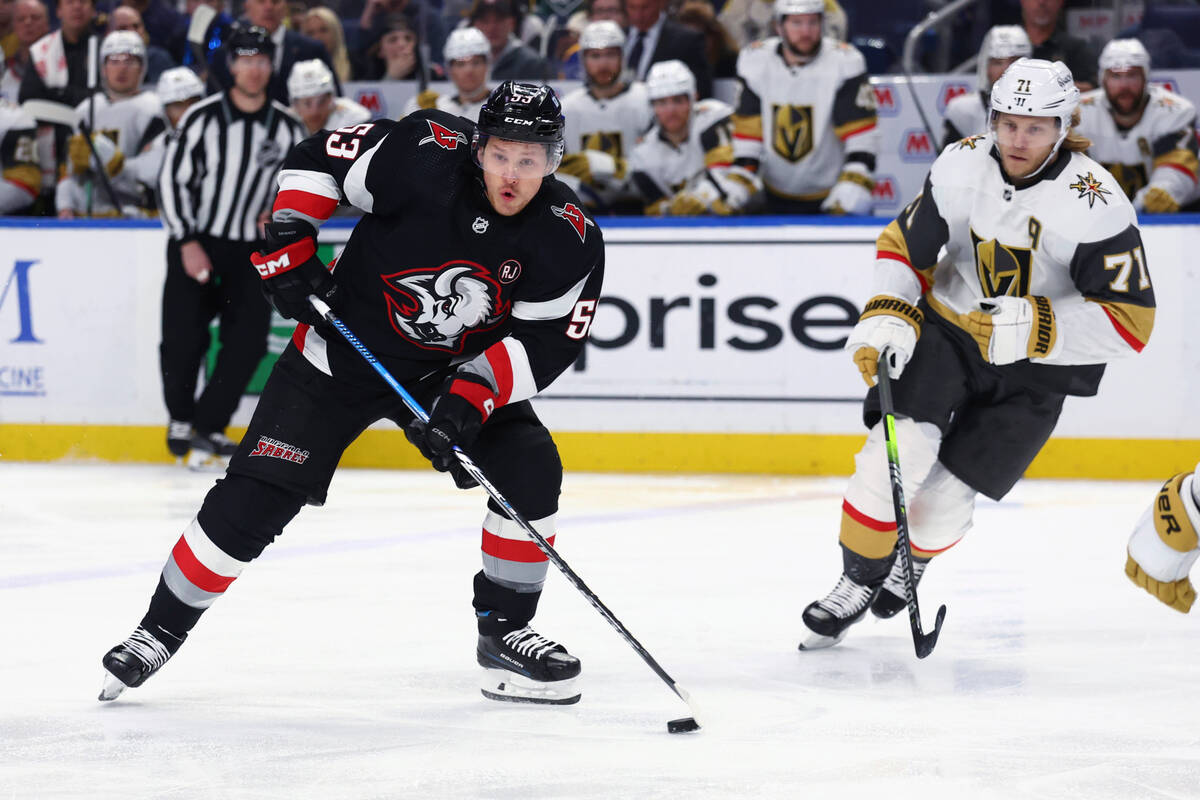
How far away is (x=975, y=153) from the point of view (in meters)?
3.59

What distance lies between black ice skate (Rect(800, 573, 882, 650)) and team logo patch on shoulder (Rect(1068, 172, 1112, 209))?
3.15 ft

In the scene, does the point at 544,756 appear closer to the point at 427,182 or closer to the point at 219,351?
the point at 427,182

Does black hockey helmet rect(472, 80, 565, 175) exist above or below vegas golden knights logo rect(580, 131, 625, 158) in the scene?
above

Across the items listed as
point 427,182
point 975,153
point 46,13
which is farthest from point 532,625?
point 46,13

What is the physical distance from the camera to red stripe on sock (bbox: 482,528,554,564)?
3174mm

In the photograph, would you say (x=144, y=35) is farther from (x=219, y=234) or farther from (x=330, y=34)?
(x=219, y=234)

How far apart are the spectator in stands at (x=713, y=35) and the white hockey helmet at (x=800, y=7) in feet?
2.56

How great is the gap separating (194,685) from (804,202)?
13.5 feet

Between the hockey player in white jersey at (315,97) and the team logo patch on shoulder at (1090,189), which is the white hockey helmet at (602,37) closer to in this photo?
the hockey player in white jersey at (315,97)

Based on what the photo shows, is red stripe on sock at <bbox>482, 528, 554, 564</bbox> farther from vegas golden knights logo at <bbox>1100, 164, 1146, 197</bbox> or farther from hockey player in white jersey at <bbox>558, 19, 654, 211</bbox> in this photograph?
vegas golden knights logo at <bbox>1100, 164, 1146, 197</bbox>

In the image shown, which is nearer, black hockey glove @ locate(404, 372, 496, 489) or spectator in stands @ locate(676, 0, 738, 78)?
black hockey glove @ locate(404, 372, 496, 489)

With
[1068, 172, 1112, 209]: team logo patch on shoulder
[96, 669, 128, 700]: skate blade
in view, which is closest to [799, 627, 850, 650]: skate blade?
[1068, 172, 1112, 209]: team logo patch on shoulder

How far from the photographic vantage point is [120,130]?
7410 mm

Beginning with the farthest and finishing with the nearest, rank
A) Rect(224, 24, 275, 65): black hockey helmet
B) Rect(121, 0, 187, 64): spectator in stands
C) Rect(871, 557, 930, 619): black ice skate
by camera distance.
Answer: Rect(121, 0, 187, 64): spectator in stands → Rect(224, 24, 275, 65): black hockey helmet → Rect(871, 557, 930, 619): black ice skate
